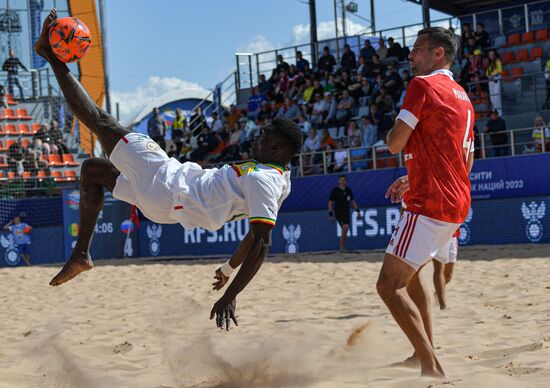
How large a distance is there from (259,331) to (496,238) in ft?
30.3

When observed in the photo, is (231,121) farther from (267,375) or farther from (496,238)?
(267,375)

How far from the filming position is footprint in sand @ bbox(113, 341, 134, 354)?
20.4 ft

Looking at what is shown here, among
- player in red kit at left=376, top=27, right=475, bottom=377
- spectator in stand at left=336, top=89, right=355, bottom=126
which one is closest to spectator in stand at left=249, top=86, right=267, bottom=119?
spectator in stand at left=336, top=89, right=355, bottom=126

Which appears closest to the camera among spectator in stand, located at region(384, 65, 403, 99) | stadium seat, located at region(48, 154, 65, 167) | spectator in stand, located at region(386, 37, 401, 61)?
spectator in stand, located at region(384, 65, 403, 99)

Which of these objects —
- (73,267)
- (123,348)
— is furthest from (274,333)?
(73,267)

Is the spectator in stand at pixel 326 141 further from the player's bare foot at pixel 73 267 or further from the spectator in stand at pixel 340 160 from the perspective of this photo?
the player's bare foot at pixel 73 267

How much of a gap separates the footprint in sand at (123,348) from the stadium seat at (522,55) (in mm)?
14256

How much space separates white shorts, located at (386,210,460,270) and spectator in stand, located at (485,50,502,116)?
41.7 feet

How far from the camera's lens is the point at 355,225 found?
1664 cm

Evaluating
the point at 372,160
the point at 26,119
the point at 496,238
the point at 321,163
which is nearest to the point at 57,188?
the point at 26,119

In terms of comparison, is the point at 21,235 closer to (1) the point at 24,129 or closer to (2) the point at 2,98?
(1) the point at 24,129

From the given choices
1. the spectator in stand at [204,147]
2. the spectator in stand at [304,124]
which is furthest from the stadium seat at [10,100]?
the spectator in stand at [304,124]

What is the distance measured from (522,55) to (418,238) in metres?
15.2

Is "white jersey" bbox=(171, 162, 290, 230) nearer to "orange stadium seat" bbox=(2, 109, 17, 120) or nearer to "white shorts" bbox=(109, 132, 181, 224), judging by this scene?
"white shorts" bbox=(109, 132, 181, 224)
